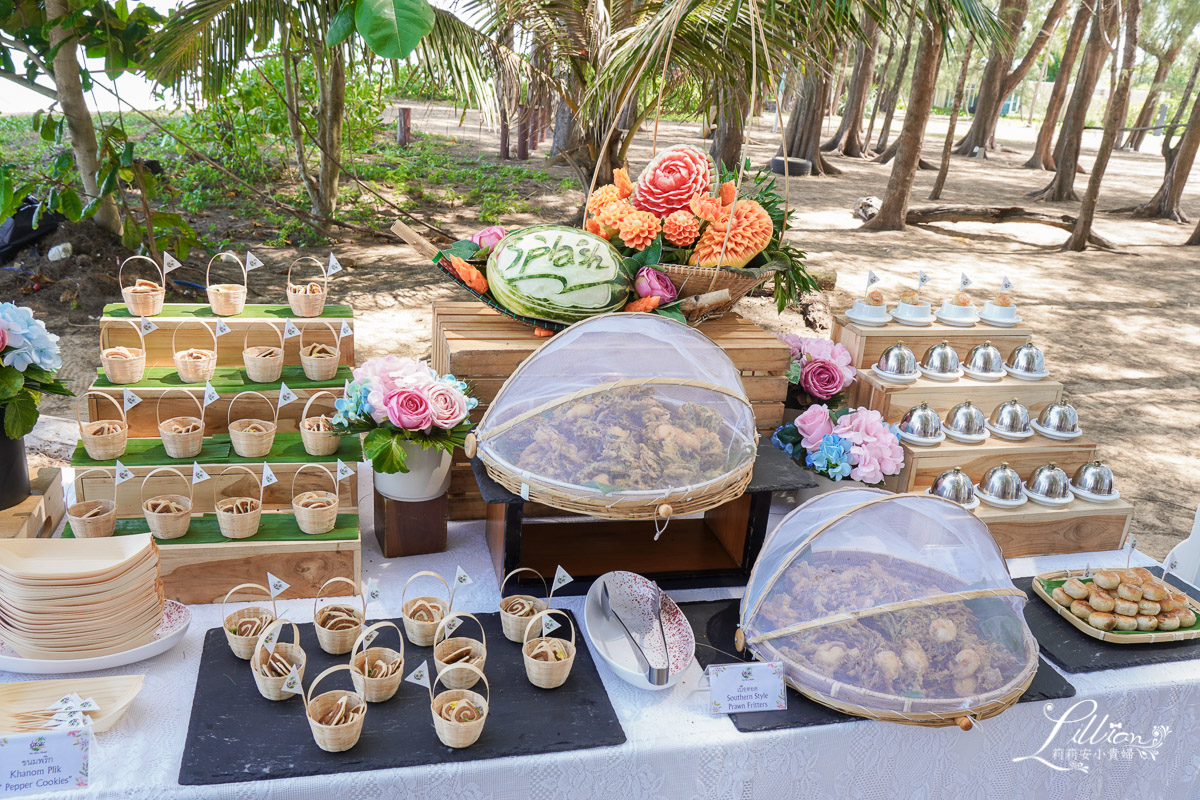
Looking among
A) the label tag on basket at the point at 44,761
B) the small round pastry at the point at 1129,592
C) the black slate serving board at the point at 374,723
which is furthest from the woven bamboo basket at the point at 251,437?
the small round pastry at the point at 1129,592

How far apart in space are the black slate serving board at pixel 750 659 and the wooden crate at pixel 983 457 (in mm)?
660

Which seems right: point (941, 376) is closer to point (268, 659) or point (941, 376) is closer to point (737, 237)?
point (737, 237)

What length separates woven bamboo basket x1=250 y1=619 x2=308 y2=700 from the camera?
1645 mm

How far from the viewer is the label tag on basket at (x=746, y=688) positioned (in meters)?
1.76

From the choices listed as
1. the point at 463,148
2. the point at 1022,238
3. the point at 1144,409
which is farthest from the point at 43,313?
the point at 1022,238

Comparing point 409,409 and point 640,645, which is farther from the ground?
point 409,409

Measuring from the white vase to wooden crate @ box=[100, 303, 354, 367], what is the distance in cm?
59

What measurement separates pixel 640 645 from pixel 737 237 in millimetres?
1145

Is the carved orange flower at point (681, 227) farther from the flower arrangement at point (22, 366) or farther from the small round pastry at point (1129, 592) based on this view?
the flower arrangement at point (22, 366)

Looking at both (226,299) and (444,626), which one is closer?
(444,626)

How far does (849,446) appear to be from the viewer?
7.97 feet

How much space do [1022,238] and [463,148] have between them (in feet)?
27.5

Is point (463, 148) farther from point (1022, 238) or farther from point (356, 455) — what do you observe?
point (356, 455)

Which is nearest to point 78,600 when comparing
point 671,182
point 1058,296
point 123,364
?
point 123,364
